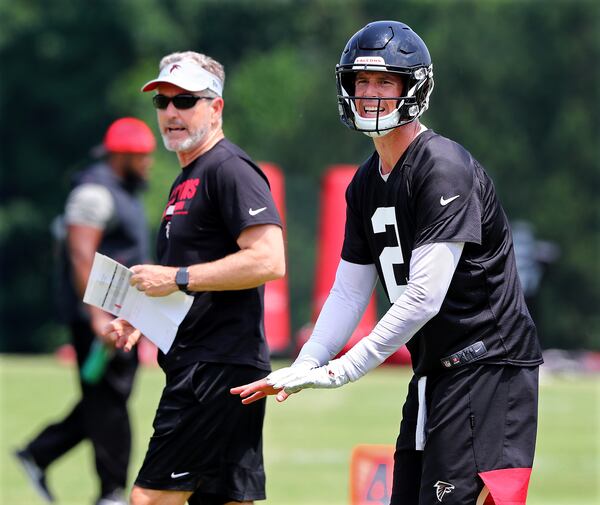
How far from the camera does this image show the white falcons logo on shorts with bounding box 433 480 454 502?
4152 mm

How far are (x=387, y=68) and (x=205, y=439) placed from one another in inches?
70.3

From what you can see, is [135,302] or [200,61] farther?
[200,61]

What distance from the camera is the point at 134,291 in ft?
17.4

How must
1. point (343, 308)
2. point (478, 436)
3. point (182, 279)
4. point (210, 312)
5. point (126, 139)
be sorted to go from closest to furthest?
1. point (478, 436)
2. point (343, 308)
3. point (182, 279)
4. point (210, 312)
5. point (126, 139)

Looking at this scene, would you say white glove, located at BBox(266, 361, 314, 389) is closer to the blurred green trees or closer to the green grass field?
the green grass field

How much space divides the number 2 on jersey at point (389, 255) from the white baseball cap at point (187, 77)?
4.39 ft

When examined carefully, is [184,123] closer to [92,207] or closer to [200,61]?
[200,61]

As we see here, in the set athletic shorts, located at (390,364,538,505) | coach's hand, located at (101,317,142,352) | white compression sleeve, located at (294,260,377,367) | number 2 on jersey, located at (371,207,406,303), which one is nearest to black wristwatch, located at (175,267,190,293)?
coach's hand, located at (101,317,142,352)

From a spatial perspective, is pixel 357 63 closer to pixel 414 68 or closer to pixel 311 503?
pixel 414 68

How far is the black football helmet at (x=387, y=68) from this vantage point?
4230 mm

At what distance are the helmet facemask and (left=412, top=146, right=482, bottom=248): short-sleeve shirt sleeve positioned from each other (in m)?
0.18

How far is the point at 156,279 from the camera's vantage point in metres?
5.14

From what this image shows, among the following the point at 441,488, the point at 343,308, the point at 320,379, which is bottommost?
the point at 441,488

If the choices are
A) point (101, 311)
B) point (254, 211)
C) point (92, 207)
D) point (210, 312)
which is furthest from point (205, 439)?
point (92, 207)
